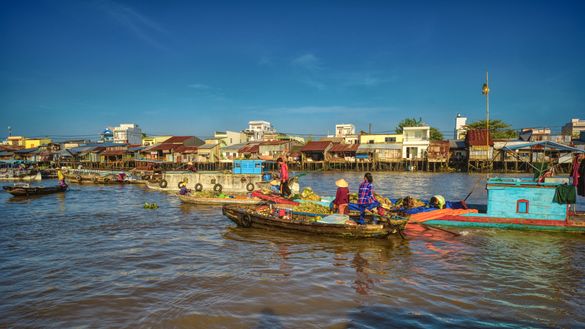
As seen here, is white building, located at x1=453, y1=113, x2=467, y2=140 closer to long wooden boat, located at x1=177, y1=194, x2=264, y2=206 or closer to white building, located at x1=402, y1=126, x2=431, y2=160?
white building, located at x1=402, y1=126, x2=431, y2=160

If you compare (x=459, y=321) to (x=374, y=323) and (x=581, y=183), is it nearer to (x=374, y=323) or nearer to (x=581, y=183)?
(x=374, y=323)

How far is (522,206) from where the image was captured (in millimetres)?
12328

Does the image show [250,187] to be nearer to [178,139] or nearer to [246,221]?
[246,221]

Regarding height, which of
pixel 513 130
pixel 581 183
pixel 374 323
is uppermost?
pixel 513 130

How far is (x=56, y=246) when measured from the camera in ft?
38.1

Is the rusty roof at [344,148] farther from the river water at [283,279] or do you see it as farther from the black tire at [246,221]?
the black tire at [246,221]

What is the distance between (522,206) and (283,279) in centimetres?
977

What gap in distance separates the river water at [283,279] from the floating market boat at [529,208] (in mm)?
399

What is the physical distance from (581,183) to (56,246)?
1873 centimetres

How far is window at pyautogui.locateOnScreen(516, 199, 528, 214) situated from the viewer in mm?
12252

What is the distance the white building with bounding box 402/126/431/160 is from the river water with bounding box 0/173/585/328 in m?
41.1

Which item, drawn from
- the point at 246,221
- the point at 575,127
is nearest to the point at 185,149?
the point at 246,221

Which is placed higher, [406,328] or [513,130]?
[513,130]

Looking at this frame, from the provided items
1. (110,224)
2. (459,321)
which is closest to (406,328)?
(459,321)
